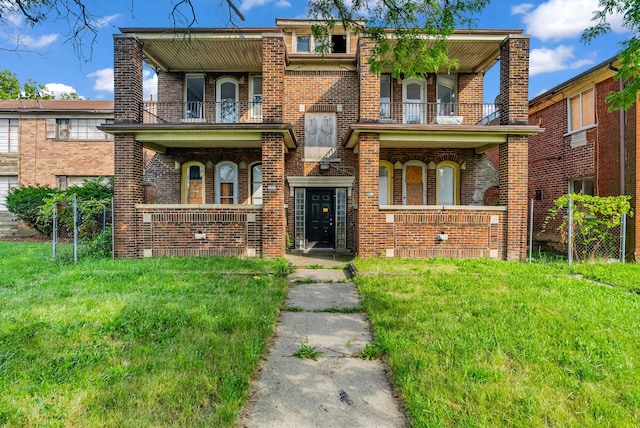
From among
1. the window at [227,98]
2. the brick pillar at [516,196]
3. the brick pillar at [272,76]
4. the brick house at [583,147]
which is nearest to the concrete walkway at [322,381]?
the brick pillar at [272,76]

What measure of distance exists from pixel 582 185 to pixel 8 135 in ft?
87.4

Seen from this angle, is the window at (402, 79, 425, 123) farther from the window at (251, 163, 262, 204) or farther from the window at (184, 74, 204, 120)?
the window at (184, 74, 204, 120)

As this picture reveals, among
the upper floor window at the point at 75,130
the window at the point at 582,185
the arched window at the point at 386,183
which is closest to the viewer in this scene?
the window at the point at 582,185

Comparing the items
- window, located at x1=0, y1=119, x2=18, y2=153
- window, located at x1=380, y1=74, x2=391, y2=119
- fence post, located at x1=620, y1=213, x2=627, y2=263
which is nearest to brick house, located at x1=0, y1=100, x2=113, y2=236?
window, located at x1=0, y1=119, x2=18, y2=153

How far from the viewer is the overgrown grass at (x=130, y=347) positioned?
271 cm

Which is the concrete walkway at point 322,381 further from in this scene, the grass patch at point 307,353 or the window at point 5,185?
the window at point 5,185

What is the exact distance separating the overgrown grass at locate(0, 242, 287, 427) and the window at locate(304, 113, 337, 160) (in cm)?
678

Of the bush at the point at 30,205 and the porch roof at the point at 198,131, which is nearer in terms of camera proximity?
the porch roof at the point at 198,131


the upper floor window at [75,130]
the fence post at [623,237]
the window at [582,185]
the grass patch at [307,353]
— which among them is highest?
the upper floor window at [75,130]

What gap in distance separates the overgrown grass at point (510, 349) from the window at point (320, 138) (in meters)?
6.91

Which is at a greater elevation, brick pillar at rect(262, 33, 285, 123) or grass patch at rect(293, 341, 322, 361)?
brick pillar at rect(262, 33, 285, 123)

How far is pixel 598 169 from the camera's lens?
36.1 ft

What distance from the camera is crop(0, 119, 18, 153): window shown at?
59.1 ft

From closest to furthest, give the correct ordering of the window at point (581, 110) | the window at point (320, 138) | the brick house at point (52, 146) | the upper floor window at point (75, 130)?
the window at point (581, 110), the window at point (320, 138), the brick house at point (52, 146), the upper floor window at point (75, 130)
